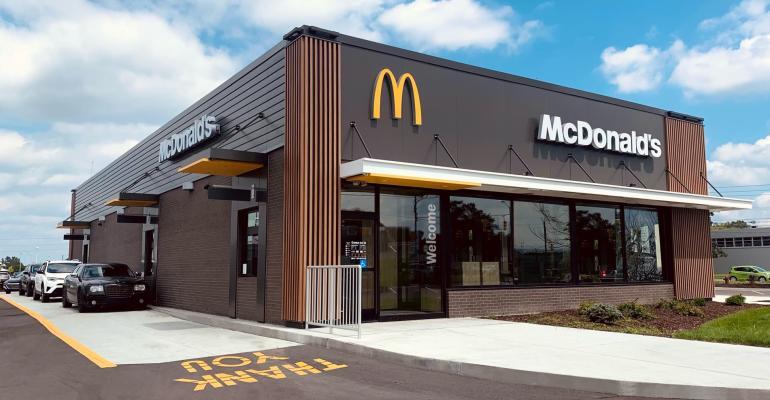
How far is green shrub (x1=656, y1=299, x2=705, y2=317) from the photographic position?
15836mm

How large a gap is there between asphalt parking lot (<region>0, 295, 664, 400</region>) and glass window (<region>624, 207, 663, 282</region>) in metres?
11.6

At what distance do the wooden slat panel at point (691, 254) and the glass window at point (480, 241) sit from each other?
717 cm

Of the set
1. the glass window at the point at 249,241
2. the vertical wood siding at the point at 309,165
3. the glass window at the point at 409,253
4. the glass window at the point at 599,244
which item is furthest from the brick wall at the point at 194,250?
the glass window at the point at 599,244

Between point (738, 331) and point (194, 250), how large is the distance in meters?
14.1

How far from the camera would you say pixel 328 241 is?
1266 cm

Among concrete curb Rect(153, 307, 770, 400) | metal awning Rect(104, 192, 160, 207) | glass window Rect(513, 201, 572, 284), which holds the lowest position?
concrete curb Rect(153, 307, 770, 400)

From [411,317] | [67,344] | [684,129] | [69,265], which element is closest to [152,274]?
[69,265]

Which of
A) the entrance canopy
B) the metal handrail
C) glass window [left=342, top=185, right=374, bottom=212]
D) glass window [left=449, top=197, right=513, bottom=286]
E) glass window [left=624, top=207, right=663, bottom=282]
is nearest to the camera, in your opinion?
the metal handrail

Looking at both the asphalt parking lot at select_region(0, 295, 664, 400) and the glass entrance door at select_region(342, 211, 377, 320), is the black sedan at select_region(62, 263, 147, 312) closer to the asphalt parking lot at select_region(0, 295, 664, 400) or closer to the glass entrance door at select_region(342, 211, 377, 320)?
the asphalt parking lot at select_region(0, 295, 664, 400)

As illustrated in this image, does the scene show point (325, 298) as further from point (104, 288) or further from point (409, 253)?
point (104, 288)

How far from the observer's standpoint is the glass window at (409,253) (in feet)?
44.6

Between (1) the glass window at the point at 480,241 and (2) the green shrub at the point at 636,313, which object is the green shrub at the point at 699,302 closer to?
(2) the green shrub at the point at 636,313

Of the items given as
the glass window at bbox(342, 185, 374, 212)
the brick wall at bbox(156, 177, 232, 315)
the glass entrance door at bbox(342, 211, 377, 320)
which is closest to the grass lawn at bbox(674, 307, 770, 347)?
the glass entrance door at bbox(342, 211, 377, 320)

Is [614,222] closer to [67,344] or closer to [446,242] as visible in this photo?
[446,242]
